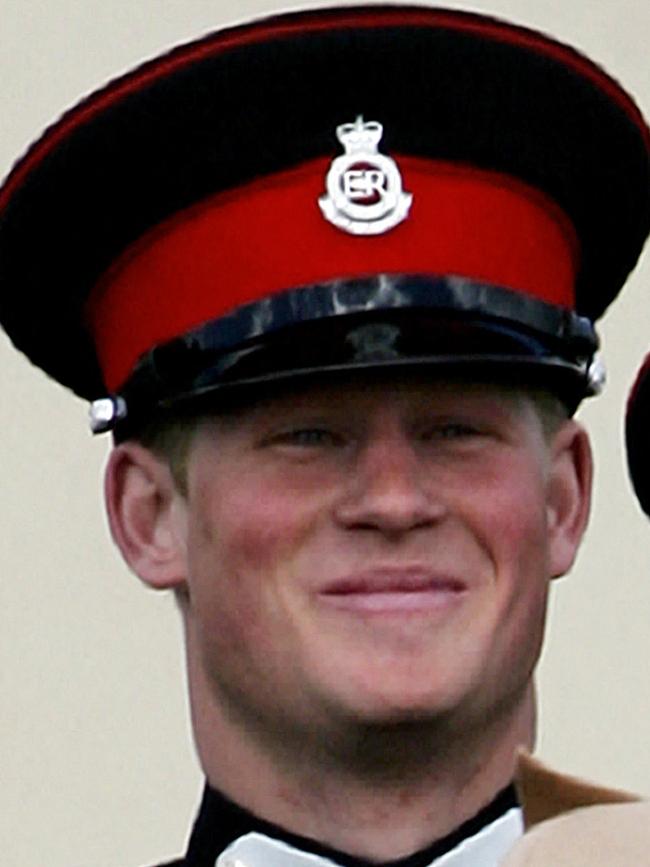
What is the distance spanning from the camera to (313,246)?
3.36ft

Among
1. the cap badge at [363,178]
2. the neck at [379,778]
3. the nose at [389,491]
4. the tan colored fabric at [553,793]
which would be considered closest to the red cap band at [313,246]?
the cap badge at [363,178]

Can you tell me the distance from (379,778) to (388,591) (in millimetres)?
130

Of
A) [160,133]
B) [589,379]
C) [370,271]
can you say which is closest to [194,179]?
[160,133]

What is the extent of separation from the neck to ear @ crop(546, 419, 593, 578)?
0.10 metres

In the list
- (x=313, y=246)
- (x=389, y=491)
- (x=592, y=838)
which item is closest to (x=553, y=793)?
(x=592, y=838)

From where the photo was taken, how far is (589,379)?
108cm

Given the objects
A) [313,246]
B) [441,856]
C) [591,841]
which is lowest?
[441,856]

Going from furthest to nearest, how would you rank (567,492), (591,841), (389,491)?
1. (567,492)
2. (389,491)
3. (591,841)

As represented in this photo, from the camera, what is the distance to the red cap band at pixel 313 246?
103 cm

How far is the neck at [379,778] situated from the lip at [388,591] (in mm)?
76

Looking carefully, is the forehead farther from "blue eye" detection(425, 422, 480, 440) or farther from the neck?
the neck

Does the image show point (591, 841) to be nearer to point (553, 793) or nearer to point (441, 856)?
point (553, 793)

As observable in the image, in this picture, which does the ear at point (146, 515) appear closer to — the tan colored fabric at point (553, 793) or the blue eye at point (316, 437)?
the blue eye at point (316, 437)

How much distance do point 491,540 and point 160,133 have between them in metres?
0.34
